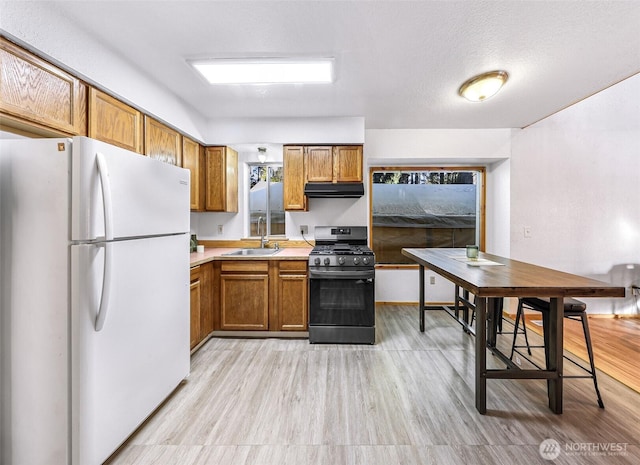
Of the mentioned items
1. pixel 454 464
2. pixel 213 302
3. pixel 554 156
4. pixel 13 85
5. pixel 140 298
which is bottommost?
pixel 454 464

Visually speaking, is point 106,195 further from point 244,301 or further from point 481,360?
point 481,360

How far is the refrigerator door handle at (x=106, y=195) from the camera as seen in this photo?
1.35m

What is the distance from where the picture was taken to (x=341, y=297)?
9.55 feet

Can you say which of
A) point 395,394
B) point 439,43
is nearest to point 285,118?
point 439,43

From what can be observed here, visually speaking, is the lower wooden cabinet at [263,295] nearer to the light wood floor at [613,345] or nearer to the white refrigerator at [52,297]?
the white refrigerator at [52,297]

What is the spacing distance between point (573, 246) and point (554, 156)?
1185mm

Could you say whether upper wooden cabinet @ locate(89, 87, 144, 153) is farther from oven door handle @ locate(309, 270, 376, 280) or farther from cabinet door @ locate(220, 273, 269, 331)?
oven door handle @ locate(309, 270, 376, 280)

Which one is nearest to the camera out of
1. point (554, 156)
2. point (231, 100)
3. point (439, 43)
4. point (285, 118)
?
point (439, 43)

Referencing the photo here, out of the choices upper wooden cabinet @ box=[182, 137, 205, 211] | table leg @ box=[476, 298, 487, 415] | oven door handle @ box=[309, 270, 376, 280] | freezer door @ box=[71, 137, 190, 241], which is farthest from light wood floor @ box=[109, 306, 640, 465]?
upper wooden cabinet @ box=[182, 137, 205, 211]

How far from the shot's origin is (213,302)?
3.02 meters

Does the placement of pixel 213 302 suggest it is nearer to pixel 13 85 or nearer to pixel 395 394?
pixel 395 394

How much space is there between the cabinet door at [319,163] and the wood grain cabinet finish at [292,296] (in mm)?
1024

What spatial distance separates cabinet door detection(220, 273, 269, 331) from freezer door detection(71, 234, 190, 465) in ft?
3.14

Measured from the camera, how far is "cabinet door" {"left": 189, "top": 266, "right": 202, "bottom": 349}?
2602mm
